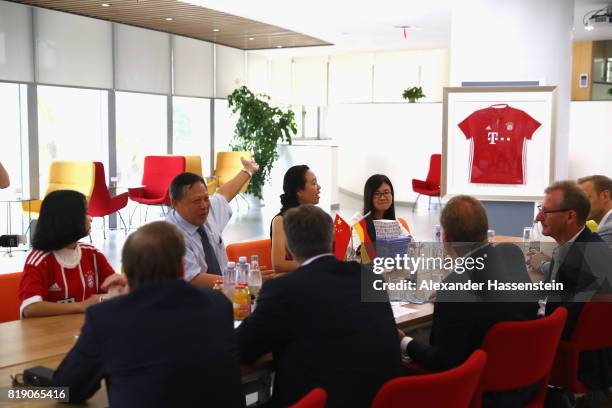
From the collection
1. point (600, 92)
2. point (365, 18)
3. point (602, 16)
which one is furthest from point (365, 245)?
point (600, 92)

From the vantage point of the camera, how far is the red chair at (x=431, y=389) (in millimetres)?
1989

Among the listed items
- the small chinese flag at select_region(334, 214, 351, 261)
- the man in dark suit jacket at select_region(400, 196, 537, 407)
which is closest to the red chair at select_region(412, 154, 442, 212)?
the small chinese flag at select_region(334, 214, 351, 261)

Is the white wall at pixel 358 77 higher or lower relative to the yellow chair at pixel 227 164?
higher

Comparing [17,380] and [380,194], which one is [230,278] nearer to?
[17,380]

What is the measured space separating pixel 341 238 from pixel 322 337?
152cm

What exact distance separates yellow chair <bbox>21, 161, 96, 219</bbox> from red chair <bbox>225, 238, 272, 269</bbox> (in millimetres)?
5419

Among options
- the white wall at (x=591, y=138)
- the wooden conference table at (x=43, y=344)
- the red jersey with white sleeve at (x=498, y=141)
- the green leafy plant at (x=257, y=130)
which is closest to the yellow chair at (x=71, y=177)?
the green leafy plant at (x=257, y=130)

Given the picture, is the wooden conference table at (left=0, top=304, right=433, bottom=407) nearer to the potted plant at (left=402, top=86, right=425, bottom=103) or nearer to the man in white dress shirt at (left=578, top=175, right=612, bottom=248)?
the man in white dress shirt at (left=578, top=175, right=612, bottom=248)

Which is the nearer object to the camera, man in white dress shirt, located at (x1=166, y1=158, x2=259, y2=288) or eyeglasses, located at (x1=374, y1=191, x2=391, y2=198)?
man in white dress shirt, located at (x1=166, y1=158, x2=259, y2=288)

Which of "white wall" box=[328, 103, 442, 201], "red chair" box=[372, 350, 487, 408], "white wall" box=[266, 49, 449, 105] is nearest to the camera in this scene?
"red chair" box=[372, 350, 487, 408]

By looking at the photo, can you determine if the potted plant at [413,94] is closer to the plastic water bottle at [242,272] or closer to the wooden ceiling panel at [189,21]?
the wooden ceiling panel at [189,21]

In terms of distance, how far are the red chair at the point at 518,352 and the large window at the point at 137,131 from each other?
9.83 meters

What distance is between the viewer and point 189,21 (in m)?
11.3

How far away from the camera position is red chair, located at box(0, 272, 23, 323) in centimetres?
324
